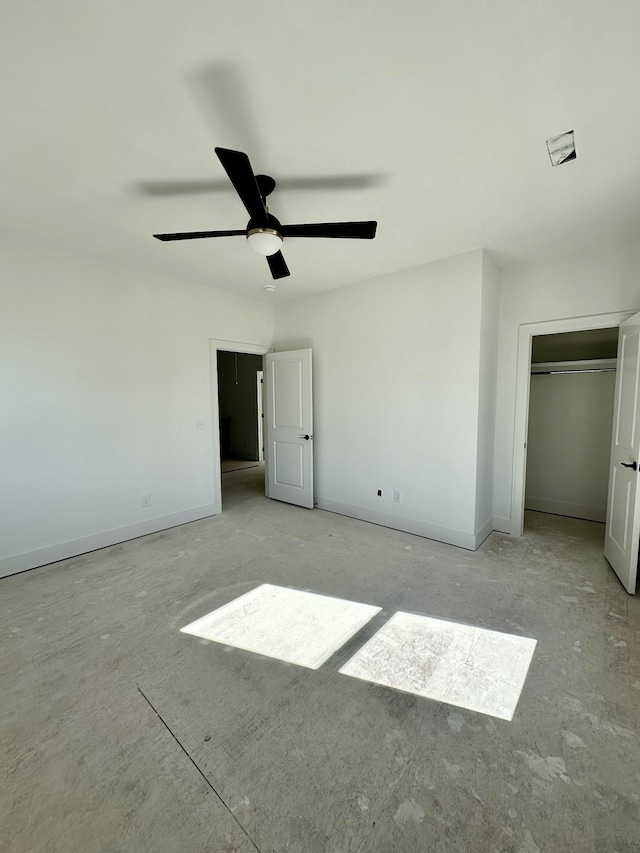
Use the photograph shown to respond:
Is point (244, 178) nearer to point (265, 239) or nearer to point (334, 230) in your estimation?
point (265, 239)

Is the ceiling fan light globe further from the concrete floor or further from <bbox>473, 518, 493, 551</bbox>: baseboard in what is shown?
<bbox>473, 518, 493, 551</bbox>: baseboard

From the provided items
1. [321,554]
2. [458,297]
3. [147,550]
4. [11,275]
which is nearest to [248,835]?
[321,554]

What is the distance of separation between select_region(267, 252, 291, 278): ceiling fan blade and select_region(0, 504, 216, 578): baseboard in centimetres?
281

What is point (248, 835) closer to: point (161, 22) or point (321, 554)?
point (321, 554)

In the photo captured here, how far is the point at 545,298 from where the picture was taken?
Result: 10.8ft

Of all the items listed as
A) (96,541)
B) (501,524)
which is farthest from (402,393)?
(96,541)

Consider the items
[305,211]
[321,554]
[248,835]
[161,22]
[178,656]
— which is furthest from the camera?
[321,554]

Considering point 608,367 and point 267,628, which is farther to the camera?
point 608,367

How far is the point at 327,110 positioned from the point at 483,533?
11.4 ft

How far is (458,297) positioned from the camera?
3217mm

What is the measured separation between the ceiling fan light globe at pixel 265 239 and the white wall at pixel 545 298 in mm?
2577

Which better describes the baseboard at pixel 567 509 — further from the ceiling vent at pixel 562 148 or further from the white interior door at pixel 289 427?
the ceiling vent at pixel 562 148

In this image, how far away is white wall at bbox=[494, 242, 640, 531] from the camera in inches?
115

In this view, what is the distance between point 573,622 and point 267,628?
1.91 meters
